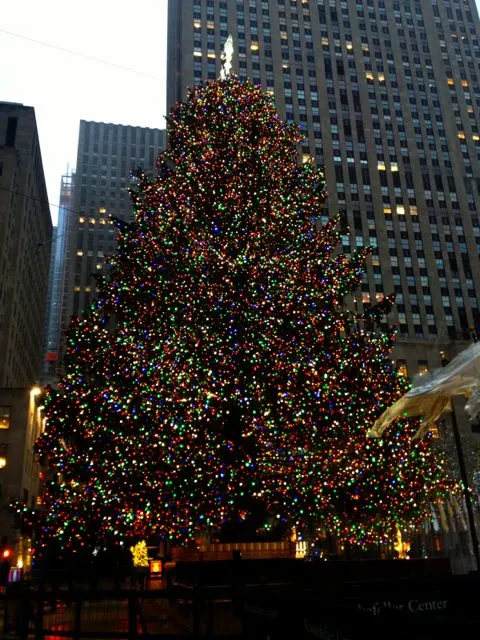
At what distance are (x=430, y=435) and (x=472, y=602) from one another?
42.3ft

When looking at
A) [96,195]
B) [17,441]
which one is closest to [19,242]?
[17,441]

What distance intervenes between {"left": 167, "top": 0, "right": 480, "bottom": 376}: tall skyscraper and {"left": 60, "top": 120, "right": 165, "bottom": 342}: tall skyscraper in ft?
145

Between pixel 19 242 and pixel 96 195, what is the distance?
7387 centimetres

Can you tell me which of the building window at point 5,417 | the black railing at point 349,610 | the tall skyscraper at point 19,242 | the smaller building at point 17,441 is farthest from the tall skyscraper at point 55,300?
the black railing at point 349,610

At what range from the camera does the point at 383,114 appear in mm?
89125

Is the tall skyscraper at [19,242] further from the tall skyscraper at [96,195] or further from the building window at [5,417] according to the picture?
the tall skyscraper at [96,195]

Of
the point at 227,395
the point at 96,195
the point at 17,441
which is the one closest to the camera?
the point at 227,395

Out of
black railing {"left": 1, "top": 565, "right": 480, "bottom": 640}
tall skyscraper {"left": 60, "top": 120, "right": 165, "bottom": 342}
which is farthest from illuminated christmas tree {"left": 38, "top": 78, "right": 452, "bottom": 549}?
tall skyscraper {"left": 60, "top": 120, "right": 165, "bottom": 342}

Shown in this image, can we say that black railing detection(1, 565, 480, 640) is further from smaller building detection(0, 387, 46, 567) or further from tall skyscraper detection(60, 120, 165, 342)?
tall skyscraper detection(60, 120, 165, 342)

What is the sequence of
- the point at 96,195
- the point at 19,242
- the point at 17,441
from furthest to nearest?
the point at 96,195, the point at 19,242, the point at 17,441

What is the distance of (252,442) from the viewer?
56.3 feet

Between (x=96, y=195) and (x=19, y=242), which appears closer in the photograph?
(x=19, y=242)

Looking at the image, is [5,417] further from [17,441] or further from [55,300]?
[55,300]

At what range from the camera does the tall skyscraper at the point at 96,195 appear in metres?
122
